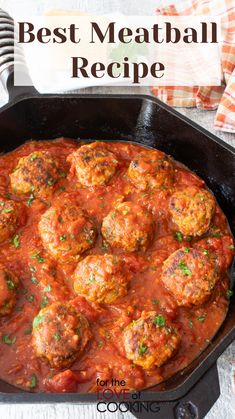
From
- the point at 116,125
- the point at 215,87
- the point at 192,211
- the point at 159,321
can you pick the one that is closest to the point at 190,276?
the point at 159,321

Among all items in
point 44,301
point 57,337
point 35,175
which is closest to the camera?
point 57,337

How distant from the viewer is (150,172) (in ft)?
14.8

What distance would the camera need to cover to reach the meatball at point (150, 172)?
450cm

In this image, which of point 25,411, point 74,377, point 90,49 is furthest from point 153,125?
point 25,411

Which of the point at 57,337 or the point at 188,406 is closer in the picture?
the point at 188,406

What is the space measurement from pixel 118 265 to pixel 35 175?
1110mm

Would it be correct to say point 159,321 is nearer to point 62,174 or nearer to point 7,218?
point 7,218

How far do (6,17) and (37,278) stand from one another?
8.22 feet

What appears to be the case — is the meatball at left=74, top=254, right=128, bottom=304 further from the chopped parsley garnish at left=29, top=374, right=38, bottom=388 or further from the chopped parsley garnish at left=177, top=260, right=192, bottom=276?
the chopped parsley garnish at left=29, top=374, right=38, bottom=388

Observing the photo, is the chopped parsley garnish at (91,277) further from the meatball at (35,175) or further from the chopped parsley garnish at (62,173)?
the chopped parsley garnish at (62,173)

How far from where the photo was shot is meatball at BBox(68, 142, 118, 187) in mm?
4484

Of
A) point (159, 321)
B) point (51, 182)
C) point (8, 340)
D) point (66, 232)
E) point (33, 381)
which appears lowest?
point (33, 381)

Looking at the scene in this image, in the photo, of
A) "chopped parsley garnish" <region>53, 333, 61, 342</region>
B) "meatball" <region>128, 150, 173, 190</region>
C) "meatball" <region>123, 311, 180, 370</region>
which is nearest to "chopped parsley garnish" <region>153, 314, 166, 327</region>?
"meatball" <region>123, 311, 180, 370</region>

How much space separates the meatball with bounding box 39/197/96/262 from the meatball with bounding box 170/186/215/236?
0.73 meters
